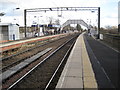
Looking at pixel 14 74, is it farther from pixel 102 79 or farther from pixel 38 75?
pixel 102 79

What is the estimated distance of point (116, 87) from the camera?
20.1 feet

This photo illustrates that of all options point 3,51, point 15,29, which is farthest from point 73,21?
point 3,51

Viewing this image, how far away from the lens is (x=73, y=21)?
321 ft

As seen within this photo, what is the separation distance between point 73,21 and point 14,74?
298 feet

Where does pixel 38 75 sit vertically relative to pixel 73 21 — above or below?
below

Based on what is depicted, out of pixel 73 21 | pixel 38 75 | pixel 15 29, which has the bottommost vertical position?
pixel 38 75

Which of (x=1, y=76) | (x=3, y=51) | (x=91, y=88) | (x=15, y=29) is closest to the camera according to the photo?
(x=91, y=88)

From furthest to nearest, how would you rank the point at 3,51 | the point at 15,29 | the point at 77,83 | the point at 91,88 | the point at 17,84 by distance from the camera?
the point at 15,29 < the point at 3,51 < the point at 17,84 < the point at 77,83 < the point at 91,88

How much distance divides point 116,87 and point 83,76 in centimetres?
183

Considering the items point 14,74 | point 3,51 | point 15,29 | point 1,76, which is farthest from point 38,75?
point 15,29

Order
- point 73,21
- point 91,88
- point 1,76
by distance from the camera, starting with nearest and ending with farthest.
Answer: point 91,88 < point 1,76 < point 73,21

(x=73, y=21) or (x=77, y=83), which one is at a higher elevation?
(x=73, y=21)

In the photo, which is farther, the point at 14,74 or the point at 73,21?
the point at 73,21

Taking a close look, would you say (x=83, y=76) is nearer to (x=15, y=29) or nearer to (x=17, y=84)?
(x=17, y=84)
